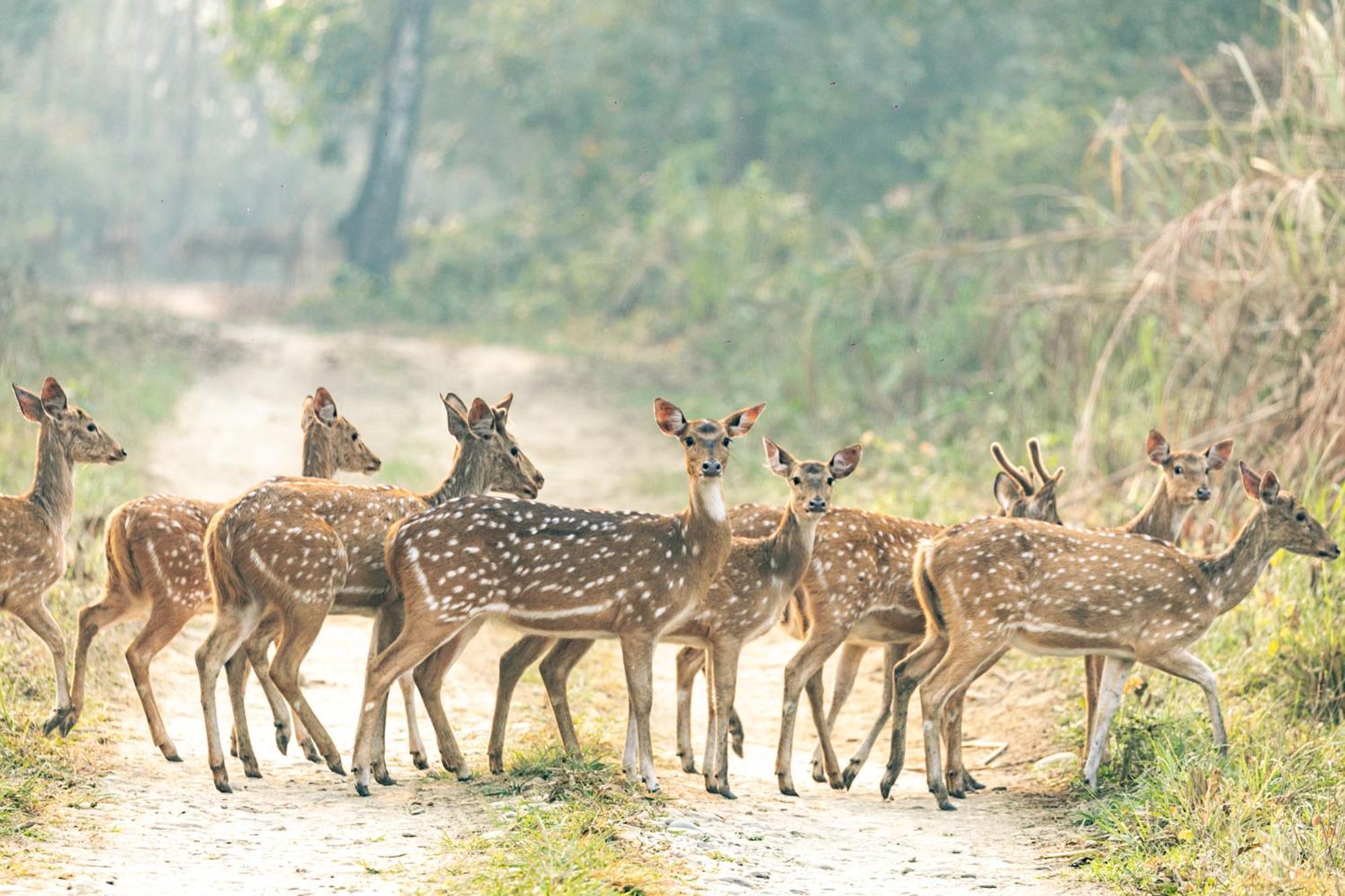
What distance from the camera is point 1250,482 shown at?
936 centimetres

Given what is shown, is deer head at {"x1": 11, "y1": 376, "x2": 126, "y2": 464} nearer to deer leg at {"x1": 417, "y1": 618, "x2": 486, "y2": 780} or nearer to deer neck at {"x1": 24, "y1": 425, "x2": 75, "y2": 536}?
deer neck at {"x1": 24, "y1": 425, "x2": 75, "y2": 536}

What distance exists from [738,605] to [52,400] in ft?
13.1

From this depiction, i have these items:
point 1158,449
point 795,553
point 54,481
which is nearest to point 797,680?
point 795,553

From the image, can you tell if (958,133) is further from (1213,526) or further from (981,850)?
(981,850)

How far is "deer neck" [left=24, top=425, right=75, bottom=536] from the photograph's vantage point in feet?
29.8

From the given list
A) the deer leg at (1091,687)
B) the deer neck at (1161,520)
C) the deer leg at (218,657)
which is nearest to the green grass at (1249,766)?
the deer leg at (1091,687)

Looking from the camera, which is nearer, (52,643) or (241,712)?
(241,712)

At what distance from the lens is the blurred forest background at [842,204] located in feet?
43.0

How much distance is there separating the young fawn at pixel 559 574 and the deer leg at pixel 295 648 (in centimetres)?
38

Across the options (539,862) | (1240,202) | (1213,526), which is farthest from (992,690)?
(539,862)

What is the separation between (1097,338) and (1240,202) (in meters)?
2.77

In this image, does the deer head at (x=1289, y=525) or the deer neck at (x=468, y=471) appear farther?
the deer neck at (x=468, y=471)

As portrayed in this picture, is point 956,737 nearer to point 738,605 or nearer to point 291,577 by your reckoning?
point 738,605

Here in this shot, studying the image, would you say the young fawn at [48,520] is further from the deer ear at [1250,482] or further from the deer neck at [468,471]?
the deer ear at [1250,482]
